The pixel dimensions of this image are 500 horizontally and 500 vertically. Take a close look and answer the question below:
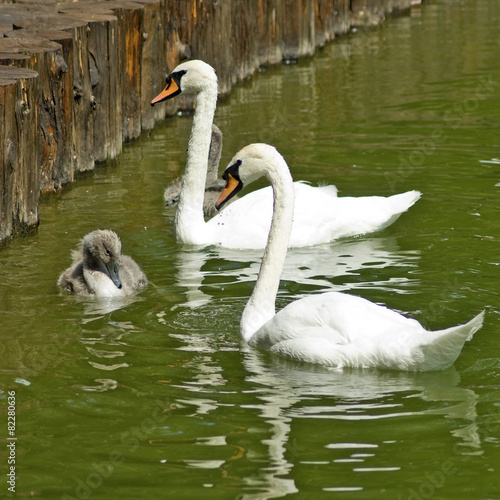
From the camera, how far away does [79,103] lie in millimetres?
10766

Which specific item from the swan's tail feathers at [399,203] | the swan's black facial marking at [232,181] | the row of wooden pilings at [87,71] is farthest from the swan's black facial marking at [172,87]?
the swan's black facial marking at [232,181]

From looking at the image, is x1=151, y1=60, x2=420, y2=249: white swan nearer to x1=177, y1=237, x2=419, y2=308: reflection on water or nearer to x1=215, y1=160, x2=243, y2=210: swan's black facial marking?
x1=177, y1=237, x2=419, y2=308: reflection on water

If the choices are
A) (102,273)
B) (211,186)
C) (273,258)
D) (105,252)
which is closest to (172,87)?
(211,186)

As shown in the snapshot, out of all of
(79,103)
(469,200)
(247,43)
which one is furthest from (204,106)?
(247,43)

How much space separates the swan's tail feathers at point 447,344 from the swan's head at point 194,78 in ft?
14.8

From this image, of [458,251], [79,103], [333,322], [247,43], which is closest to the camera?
[333,322]

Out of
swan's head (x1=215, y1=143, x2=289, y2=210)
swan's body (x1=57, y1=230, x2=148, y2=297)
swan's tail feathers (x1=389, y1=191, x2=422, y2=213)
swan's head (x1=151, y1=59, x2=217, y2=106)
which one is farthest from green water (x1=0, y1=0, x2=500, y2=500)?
swan's head (x1=151, y1=59, x2=217, y2=106)

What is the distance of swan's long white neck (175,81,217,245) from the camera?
915 cm

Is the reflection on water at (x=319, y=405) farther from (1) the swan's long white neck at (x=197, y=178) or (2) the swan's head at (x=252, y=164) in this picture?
(1) the swan's long white neck at (x=197, y=178)

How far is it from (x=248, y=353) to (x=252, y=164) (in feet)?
3.99

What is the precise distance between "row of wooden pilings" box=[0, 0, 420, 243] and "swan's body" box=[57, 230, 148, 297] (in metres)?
1.11

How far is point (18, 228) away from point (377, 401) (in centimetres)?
422

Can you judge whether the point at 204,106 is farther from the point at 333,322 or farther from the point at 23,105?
the point at 333,322

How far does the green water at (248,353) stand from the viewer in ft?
16.7
